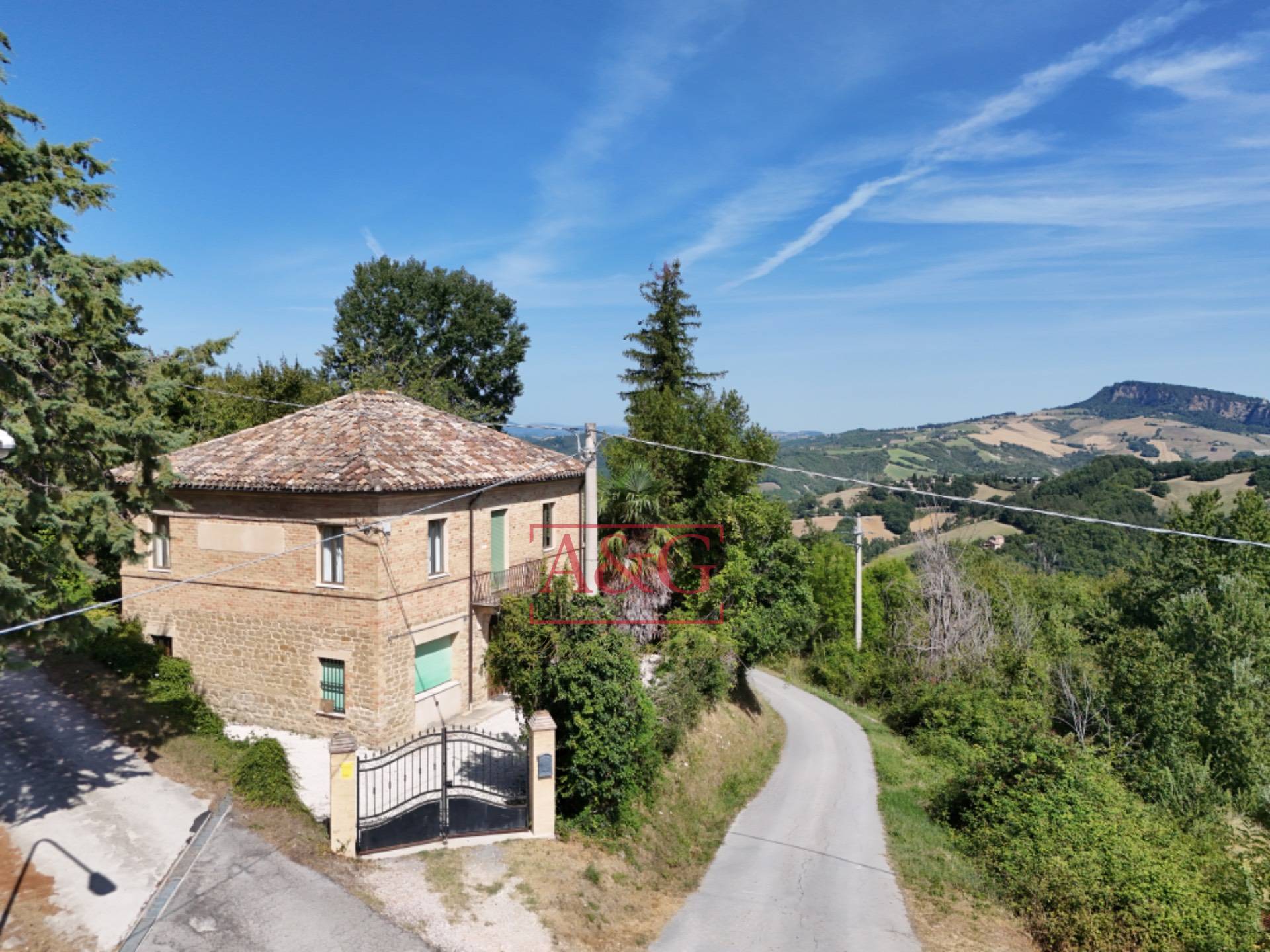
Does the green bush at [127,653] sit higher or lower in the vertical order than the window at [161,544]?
lower

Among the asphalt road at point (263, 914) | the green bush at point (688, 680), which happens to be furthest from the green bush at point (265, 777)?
the green bush at point (688, 680)

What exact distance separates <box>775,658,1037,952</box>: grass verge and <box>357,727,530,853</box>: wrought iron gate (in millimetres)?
6979

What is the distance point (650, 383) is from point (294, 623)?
27039mm

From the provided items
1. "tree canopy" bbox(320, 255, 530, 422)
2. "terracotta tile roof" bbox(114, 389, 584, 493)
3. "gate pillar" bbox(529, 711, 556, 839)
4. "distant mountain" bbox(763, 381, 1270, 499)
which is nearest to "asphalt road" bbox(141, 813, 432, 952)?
"gate pillar" bbox(529, 711, 556, 839)

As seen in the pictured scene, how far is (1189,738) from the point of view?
22.4 m

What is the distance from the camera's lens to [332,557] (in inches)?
608

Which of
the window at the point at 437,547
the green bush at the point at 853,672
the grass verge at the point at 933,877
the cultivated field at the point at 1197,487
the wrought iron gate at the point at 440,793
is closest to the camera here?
the wrought iron gate at the point at 440,793

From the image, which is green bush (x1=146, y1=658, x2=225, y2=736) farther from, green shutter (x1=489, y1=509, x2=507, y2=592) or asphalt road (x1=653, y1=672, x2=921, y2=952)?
asphalt road (x1=653, y1=672, x2=921, y2=952)

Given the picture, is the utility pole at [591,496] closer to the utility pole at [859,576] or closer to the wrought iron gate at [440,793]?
the wrought iron gate at [440,793]

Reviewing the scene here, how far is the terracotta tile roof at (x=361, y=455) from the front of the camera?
15.2 m

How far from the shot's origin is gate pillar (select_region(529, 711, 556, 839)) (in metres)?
12.1

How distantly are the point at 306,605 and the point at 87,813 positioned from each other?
5.09 meters

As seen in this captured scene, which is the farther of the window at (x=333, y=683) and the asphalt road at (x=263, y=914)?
the window at (x=333, y=683)

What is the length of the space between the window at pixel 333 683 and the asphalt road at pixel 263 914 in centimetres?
490
